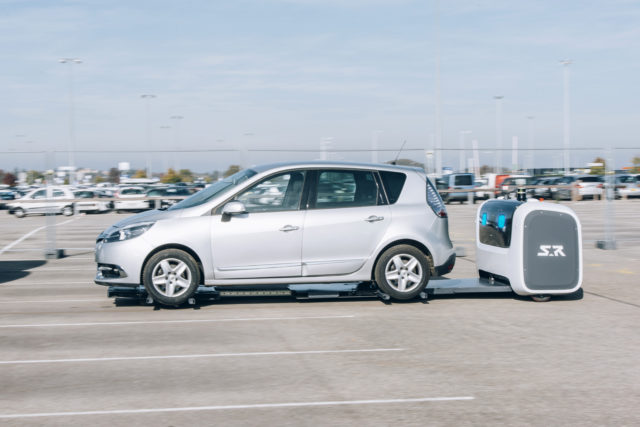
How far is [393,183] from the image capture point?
372 inches

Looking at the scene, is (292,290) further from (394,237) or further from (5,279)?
(5,279)

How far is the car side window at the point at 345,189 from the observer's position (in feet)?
30.2

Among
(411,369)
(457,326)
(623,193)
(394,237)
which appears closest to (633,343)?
(457,326)

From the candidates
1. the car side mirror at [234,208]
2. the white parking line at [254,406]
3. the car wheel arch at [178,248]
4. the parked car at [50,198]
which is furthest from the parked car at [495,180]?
the white parking line at [254,406]

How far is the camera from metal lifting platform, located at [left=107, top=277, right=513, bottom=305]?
29.6ft

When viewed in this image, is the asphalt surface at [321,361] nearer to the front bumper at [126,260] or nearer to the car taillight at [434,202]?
the front bumper at [126,260]

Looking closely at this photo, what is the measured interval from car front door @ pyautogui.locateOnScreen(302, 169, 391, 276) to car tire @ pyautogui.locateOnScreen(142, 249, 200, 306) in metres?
1.41

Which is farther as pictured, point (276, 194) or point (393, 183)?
point (393, 183)

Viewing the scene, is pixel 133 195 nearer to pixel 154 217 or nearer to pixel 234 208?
pixel 154 217

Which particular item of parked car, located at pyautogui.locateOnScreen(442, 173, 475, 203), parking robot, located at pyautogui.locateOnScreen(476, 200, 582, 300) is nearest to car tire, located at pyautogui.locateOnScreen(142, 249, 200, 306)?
parking robot, located at pyautogui.locateOnScreen(476, 200, 582, 300)

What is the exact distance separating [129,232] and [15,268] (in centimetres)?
599

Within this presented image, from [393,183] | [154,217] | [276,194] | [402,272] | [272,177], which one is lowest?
[402,272]

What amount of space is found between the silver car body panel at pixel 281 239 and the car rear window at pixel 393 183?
7 cm

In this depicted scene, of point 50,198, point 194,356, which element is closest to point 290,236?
point 194,356
